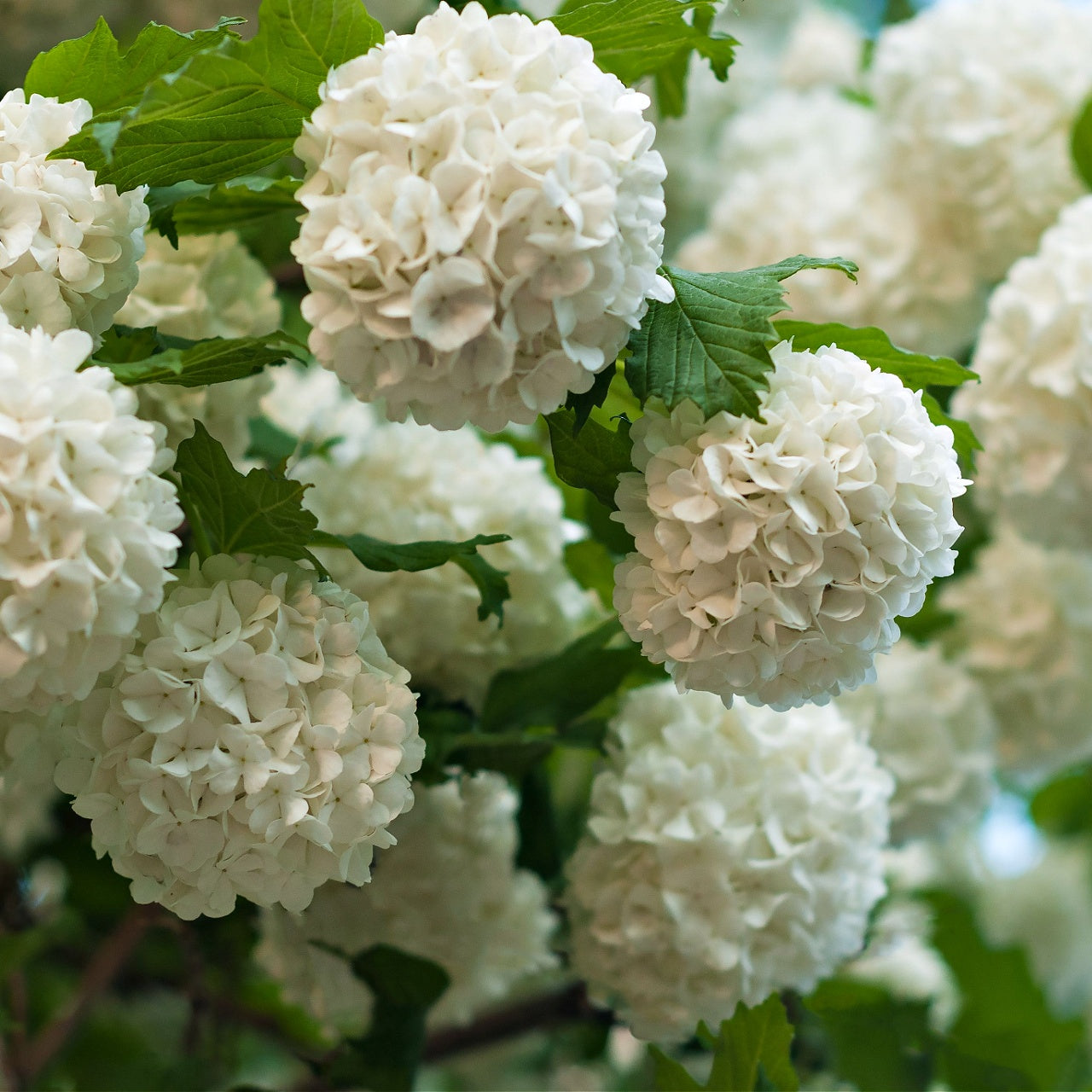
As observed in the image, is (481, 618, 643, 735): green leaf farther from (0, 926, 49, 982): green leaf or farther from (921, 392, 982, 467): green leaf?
(0, 926, 49, 982): green leaf

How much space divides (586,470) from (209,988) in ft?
1.90

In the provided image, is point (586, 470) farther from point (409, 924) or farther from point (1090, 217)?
point (1090, 217)

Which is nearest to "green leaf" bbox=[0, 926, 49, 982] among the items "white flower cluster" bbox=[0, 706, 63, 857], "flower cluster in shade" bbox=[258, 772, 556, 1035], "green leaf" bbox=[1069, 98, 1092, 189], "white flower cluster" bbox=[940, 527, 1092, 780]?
"flower cluster in shade" bbox=[258, 772, 556, 1035]

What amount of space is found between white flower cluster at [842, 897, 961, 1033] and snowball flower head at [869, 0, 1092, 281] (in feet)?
1.63

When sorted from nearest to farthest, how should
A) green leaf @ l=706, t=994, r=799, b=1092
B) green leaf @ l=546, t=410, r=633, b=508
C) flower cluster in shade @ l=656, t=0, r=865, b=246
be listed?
green leaf @ l=546, t=410, r=633, b=508, green leaf @ l=706, t=994, r=799, b=1092, flower cluster in shade @ l=656, t=0, r=865, b=246

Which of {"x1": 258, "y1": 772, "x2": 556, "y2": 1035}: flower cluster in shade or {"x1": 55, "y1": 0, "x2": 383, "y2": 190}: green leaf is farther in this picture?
{"x1": 258, "y1": 772, "x2": 556, "y2": 1035}: flower cluster in shade

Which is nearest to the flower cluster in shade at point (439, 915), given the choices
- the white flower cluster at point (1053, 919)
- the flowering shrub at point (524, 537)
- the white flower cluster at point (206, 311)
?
the flowering shrub at point (524, 537)

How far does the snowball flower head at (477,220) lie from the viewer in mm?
393

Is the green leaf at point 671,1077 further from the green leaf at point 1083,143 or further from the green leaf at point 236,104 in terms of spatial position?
the green leaf at point 1083,143

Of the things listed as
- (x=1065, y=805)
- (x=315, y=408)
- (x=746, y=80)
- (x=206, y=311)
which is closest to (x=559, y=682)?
(x=206, y=311)

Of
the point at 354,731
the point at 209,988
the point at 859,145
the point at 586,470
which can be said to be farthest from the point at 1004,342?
the point at 209,988

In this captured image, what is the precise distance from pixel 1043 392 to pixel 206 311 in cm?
51

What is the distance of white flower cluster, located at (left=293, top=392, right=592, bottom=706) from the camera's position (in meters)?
0.67

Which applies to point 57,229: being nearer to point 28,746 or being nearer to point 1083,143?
point 28,746
